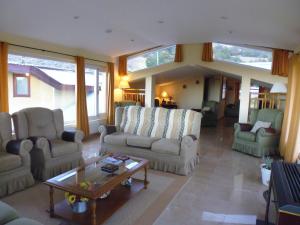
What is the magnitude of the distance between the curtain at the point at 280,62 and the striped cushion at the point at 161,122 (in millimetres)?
2817

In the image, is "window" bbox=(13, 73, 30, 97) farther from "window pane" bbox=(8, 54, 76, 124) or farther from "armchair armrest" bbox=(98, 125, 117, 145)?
"armchair armrest" bbox=(98, 125, 117, 145)

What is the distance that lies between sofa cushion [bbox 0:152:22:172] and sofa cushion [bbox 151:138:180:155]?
1999 millimetres

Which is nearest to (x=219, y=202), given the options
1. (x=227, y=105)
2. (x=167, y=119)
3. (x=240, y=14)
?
(x=167, y=119)

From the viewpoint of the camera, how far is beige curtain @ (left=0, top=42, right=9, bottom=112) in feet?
12.8

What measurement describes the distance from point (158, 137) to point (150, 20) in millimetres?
2275

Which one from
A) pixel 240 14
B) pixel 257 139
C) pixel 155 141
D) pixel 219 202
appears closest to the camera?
pixel 219 202

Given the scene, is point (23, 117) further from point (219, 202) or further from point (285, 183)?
point (285, 183)

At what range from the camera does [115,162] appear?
2926 millimetres

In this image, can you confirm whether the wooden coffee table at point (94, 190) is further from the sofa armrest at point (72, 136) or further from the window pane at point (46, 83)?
the window pane at point (46, 83)

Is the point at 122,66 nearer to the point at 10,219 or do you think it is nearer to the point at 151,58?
the point at 151,58

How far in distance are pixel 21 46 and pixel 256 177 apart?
4811 millimetres

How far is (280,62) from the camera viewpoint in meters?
5.40

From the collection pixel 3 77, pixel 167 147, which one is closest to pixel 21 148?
pixel 3 77

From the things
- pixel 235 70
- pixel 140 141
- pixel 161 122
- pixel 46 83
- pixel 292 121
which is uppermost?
pixel 235 70
